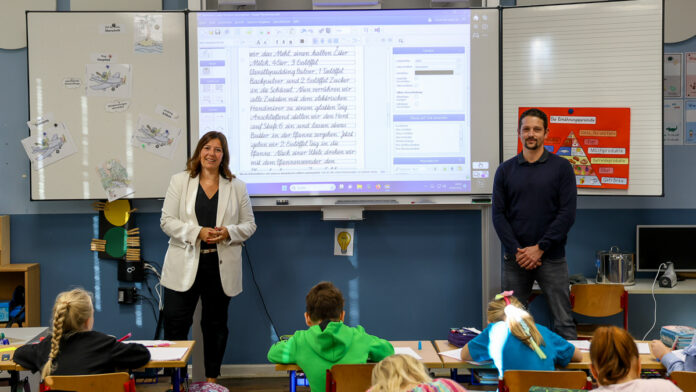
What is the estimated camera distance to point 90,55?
415 centimetres

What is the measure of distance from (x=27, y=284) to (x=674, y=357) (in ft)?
13.2

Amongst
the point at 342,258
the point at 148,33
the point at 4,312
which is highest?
the point at 148,33

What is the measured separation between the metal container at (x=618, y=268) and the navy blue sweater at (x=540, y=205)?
74 cm

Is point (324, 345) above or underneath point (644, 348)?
above

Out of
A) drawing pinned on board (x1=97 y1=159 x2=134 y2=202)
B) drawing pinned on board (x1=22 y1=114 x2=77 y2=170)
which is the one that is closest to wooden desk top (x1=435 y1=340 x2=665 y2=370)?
drawing pinned on board (x1=97 y1=159 x2=134 y2=202)

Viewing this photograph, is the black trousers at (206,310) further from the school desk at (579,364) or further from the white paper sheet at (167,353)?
the school desk at (579,364)

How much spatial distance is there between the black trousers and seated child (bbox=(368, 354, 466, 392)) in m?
2.01

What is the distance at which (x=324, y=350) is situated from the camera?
7.88ft

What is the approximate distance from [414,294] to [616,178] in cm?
164

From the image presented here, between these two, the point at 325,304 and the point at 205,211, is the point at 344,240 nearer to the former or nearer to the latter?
the point at 205,211

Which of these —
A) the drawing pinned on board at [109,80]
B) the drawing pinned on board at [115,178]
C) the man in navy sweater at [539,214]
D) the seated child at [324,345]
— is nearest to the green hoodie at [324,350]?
the seated child at [324,345]

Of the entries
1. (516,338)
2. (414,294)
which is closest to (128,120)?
(414,294)

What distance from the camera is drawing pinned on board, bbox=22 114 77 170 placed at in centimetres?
418

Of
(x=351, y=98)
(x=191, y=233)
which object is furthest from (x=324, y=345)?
(x=351, y=98)
